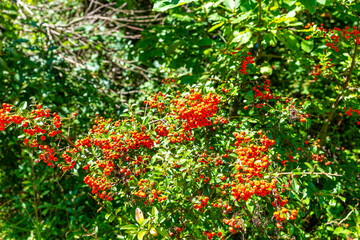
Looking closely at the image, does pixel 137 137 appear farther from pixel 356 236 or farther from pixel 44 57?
pixel 44 57

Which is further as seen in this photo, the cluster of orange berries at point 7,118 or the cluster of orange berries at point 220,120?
the cluster of orange berries at point 220,120

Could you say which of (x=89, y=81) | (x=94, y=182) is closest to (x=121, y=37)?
(x=89, y=81)

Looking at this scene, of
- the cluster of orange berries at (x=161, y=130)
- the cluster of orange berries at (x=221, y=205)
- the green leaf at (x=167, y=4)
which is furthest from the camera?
the cluster of orange berries at (x=161, y=130)

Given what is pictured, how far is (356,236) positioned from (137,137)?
5.23ft

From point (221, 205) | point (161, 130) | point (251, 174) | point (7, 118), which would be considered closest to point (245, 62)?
point (161, 130)

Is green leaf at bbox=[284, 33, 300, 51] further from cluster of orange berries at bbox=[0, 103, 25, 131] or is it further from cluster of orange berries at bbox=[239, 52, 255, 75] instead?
cluster of orange berries at bbox=[0, 103, 25, 131]

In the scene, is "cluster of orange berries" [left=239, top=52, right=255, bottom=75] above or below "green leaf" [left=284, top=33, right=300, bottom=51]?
below

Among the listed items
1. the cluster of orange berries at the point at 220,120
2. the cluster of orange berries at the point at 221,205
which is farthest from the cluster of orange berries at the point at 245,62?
the cluster of orange berries at the point at 221,205

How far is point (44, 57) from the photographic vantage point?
10.9ft

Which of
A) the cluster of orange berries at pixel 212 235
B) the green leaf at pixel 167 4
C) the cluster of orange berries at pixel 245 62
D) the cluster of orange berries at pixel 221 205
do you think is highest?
the green leaf at pixel 167 4

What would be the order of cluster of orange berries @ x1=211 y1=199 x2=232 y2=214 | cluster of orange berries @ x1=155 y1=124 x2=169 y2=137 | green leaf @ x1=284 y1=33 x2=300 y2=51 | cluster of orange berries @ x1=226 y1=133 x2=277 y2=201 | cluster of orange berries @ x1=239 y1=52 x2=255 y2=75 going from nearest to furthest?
cluster of orange berries @ x1=226 y1=133 x2=277 y2=201, cluster of orange berries @ x1=211 y1=199 x2=232 y2=214, cluster of orange berries @ x1=155 y1=124 x2=169 y2=137, cluster of orange berries @ x1=239 y1=52 x2=255 y2=75, green leaf @ x1=284 y1=33 x2=300 y2=51

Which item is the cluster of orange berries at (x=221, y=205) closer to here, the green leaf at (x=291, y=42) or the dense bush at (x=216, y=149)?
the dense bush at (x=216, y=149)

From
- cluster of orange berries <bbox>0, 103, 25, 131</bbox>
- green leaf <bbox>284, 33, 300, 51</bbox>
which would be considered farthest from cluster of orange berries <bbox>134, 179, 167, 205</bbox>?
green leaf <bbox>284, 33, 300, 51</bbox>

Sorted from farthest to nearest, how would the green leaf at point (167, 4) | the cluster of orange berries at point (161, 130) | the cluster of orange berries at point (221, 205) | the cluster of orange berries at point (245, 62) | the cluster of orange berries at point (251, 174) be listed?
the cluster of orange berries at point (245, 62), the cluster of orange berries at point (161, 130), the green leaf at point (167, 4), the cluster of orange berries at point (221, 205), the cluster of orange berries at point (251, 174)
